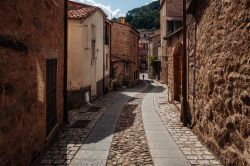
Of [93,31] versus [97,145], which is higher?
[93,31]

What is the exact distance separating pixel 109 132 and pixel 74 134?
1042 mm

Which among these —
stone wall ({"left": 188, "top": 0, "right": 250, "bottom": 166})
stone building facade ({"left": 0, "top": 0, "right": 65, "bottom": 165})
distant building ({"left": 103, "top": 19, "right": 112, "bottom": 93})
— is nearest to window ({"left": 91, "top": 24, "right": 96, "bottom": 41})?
distant building ({"left": 103, "top": 19, "right": 112, "bottom": 93})

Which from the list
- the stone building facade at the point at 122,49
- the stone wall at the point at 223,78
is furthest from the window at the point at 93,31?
the stone building facade at the point at 122,49

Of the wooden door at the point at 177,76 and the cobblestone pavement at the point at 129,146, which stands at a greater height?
the wooden door at the point at 177,76

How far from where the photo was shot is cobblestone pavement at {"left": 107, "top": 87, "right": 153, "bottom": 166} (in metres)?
6.76

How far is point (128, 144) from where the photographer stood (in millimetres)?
8133

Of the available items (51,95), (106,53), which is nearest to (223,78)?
(51,95)

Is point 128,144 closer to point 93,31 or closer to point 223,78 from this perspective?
point 223,78

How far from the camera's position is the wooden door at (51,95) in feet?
26.0

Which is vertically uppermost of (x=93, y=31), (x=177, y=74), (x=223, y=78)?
(x=93, y=31)

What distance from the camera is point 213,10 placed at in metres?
7.32

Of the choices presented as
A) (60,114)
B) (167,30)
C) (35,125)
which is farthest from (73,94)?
(167,30)

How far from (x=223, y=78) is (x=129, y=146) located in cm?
289

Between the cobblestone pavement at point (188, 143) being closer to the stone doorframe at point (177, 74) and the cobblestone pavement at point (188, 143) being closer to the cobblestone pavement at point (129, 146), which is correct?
the cobblestone pavement at point (129, 146)
